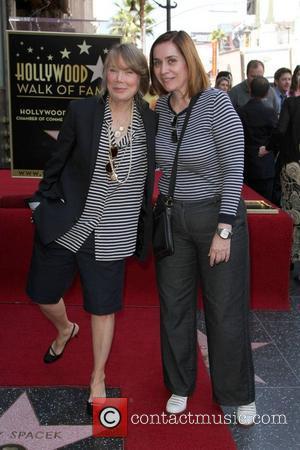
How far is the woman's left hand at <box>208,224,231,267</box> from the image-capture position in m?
2.47

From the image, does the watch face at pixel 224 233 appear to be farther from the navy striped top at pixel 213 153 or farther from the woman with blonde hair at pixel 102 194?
the woman with blonde hair at pixel 102 194

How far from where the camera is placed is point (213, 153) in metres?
2.45

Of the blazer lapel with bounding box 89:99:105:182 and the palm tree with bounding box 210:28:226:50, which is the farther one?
the palm tree with bounding box 210:28:226:50

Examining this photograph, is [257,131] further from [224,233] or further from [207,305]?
[224,233]

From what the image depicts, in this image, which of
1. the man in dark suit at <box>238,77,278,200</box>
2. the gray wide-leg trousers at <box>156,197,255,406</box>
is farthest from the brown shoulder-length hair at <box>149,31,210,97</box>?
the man in dark suit at <box>238,77,278,200</box>

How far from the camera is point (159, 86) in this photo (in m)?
2.63

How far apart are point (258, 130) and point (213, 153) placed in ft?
13.1

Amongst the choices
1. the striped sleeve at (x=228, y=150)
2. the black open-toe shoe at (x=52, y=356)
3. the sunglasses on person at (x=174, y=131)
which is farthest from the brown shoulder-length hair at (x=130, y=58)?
the black open-toe shoe at (x=52, y=356)

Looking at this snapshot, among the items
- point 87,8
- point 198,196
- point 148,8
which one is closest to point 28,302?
point 198,196

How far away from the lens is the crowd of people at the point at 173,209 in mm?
2479

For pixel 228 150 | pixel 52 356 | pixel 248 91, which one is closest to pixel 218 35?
pixel 248 91

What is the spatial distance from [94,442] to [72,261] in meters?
0.86

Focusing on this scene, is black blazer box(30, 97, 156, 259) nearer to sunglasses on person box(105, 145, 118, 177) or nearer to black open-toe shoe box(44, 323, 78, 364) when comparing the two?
sunglasses on person box(105, 145, 118, 177)

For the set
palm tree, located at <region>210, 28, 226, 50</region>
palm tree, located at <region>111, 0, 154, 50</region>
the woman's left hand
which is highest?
palm tree, located at <region>210, 28, 226, 50</region>
